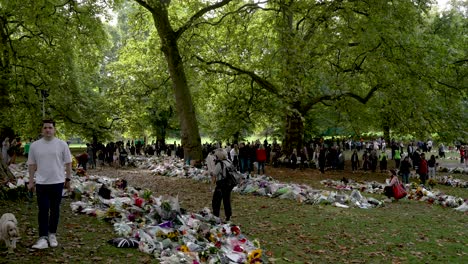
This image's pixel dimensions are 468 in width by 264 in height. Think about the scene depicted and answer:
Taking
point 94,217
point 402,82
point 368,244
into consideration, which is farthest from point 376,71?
point 94,217

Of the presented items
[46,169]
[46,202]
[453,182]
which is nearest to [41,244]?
[46,202]

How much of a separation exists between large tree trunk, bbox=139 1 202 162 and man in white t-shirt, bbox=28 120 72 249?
13190 mm

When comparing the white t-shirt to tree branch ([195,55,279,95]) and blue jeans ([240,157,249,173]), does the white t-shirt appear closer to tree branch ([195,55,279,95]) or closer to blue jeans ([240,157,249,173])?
blue jeans ([240,157,249,173])

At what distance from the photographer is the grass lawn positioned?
20.6ft

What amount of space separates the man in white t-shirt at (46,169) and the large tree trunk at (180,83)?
1319 cm

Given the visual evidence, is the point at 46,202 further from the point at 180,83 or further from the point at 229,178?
the point at 180,83

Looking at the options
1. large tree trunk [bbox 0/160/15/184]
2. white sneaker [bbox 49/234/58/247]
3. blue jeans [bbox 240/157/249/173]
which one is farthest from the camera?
blue jeans [bbox 240/157/249/173]

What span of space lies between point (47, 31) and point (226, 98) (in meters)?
10.8

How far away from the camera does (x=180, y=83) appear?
1905cm

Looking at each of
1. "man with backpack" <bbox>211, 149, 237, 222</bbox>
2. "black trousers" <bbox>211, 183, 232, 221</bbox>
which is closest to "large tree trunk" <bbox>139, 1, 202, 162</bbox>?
"black trousers" <bbox>211, 183, 232, 221</bbox>

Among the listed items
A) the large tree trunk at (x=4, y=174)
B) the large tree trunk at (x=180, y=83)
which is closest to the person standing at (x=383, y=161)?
the large tree trunk at (x=180, y=83)

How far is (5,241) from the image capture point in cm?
571

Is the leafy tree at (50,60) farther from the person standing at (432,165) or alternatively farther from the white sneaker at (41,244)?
the person standing at (432,165)

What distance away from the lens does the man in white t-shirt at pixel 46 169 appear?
226 inches
